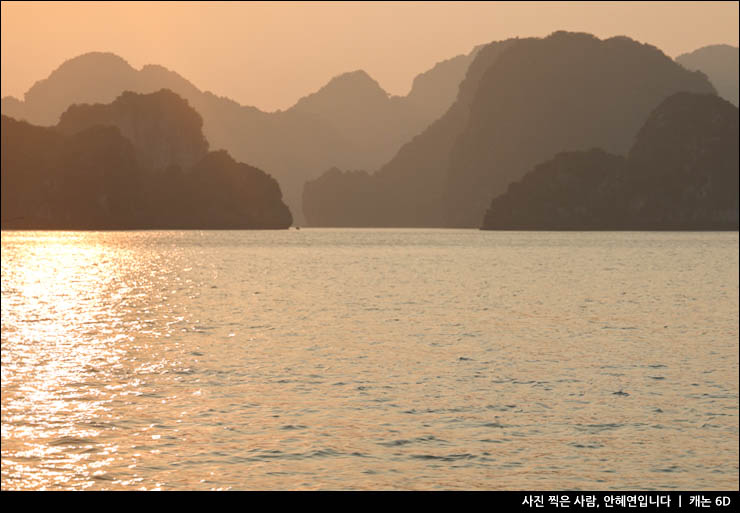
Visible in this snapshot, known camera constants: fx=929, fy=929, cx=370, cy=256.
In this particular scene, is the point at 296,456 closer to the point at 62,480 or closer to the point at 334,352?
the point at 62,480

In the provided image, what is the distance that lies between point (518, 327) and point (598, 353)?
49.5 feet

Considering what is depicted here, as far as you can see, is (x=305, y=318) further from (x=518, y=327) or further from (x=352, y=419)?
(x=352, y=419)

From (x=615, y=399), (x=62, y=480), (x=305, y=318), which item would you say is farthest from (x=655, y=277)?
(x=62, y=480)

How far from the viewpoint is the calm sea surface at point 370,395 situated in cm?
2380

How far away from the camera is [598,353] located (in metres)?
49.9

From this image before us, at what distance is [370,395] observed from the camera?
35062 millimetres

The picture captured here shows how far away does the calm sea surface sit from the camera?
23.8 m

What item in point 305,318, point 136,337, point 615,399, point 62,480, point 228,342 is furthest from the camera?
point 305,318

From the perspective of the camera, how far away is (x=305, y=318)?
7162 centimetres

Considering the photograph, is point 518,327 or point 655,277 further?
point 655,277

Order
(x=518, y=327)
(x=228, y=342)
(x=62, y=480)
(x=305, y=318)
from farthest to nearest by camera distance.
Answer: (x=305, y=318)
(x=518, y=327)
(x=228, y=342)
(x=62, y=480)

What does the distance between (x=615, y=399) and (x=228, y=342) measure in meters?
26.3
